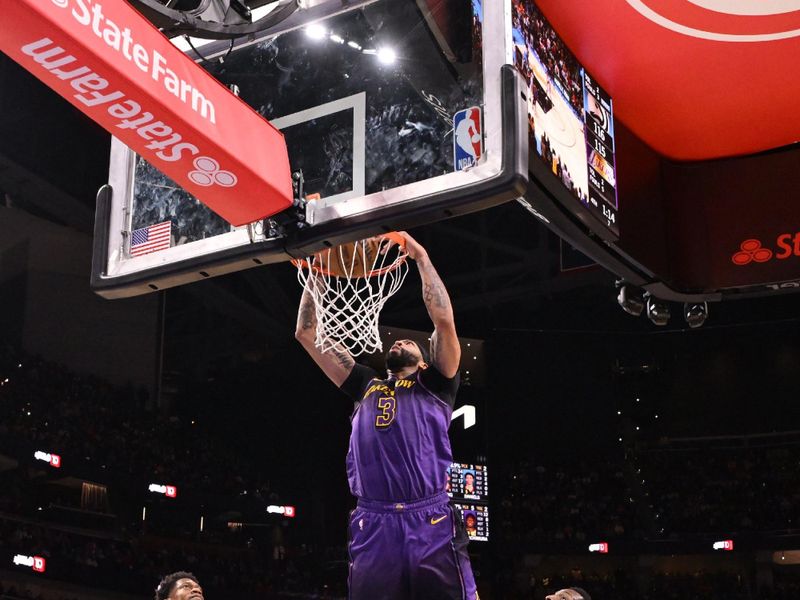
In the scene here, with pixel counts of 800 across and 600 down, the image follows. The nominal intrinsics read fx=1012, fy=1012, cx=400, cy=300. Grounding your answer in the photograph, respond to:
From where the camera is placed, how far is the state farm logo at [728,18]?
187 inches

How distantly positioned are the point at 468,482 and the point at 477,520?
712mm

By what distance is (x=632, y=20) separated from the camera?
4859mm

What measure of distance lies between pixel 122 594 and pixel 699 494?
1138 cm

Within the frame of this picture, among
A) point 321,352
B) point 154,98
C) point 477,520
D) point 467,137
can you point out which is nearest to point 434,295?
point 321,352

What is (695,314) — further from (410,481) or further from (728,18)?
(410,481)

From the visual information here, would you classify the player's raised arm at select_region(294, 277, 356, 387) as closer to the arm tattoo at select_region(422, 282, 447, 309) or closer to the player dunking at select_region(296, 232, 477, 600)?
the player dunking at select_region(296, 232, 477, 600)

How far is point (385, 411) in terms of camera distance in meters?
4.44

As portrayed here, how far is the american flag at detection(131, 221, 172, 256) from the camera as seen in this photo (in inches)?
165

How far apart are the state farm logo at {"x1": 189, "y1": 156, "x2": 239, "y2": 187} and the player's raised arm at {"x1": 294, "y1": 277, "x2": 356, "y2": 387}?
1.24 m

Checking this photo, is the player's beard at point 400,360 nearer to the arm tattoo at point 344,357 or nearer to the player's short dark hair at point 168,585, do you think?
the arm tattoo at point 344,357

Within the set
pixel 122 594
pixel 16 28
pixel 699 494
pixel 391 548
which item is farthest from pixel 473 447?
pixel 16 28

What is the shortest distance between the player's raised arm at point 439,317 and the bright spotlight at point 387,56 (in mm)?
793

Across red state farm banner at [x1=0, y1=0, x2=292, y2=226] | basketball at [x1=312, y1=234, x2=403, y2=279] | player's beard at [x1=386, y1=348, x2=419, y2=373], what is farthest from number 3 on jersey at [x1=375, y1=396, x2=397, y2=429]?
red state farm banner at [x1=0, y1=0, x2=292, y2=226]

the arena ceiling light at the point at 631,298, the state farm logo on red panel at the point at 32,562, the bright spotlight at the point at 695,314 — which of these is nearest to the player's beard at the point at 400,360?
the arena ceiling light at the point at 631,298
